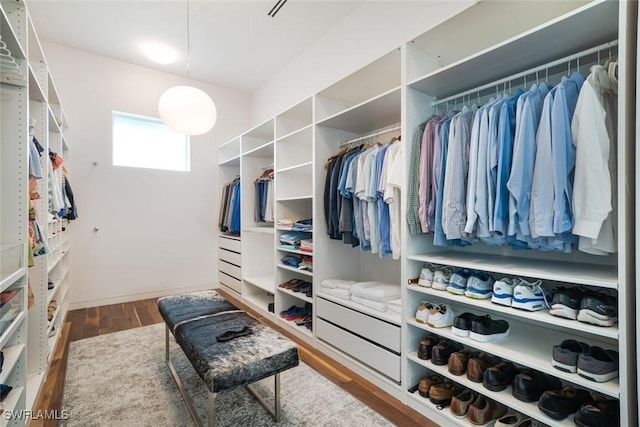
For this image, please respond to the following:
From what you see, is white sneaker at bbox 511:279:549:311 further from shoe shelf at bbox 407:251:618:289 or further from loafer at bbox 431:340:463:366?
loafer at bbox 431:340:463:366

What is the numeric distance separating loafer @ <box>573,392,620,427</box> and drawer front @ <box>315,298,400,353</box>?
2.70 feet

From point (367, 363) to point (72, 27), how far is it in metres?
A: 4.04

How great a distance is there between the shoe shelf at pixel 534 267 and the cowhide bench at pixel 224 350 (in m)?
0.91

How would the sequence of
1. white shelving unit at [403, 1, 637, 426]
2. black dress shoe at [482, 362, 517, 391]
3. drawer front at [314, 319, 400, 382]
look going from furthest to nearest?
1. drawer front at [314, 319, 400, 382]
2. black dress shoe at [482, 362, 517, 391]
3. white shelving unit at [403, 1, 637, 426]

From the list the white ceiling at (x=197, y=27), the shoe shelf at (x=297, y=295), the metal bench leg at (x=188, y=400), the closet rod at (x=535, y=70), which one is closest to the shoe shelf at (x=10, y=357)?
the metal bench leg at (x=188, y=400)

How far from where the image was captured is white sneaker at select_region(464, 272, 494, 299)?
4.81 ft

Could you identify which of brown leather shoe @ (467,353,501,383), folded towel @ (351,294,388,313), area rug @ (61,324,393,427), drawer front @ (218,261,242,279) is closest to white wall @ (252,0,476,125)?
folded towel @ (351,294,388,313)

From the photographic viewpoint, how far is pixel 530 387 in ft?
4.27

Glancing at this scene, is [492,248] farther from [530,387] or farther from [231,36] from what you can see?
[231,36]

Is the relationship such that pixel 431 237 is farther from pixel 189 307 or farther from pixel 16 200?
pixel 16 200

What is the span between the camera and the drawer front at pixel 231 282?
3.73 meters

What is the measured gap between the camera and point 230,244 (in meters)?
3.90

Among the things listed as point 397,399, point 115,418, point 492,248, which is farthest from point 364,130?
point 115,418

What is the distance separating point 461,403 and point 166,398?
1.64m
